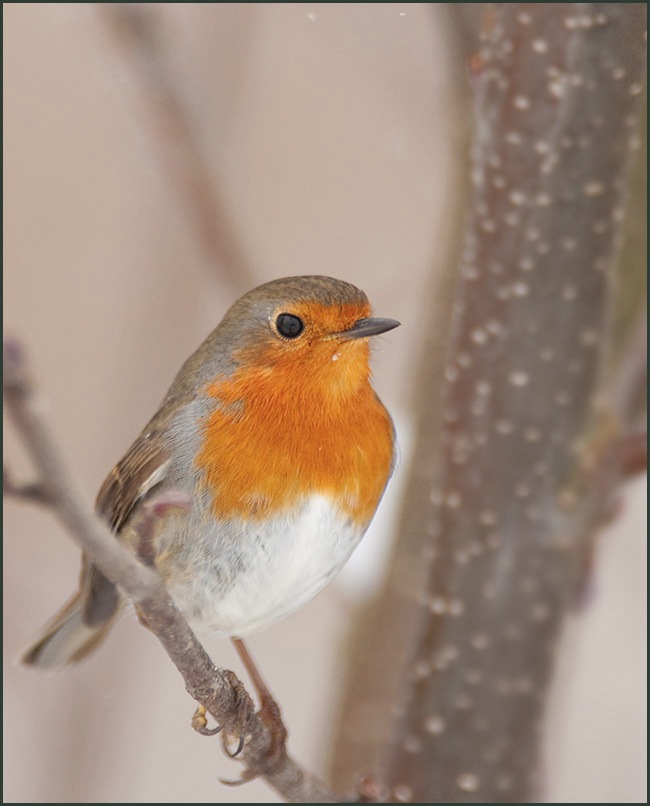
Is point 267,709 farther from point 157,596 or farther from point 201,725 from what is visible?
point 157,596

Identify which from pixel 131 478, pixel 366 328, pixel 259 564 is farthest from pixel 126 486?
pixel 366 328

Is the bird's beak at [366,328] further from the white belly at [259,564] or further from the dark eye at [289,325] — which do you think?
the white belly at [259,564]

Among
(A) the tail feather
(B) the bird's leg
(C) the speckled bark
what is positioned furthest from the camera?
(A) the tail feather

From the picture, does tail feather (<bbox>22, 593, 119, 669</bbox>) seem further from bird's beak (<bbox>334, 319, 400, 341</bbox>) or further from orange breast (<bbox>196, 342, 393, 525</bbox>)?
bird's beak (<bbox>334, 319, 400, 341</bbox>)

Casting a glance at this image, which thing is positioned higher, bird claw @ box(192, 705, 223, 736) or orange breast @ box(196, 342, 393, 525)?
orange breast @ box(196, 342, 393, 525)

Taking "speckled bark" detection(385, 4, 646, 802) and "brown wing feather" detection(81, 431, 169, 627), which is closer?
"brown wing feather" detection(81, 431, 169, 627)

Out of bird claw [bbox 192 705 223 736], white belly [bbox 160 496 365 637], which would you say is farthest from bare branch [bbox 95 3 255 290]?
bird claw [bbox 192 705 223 736]

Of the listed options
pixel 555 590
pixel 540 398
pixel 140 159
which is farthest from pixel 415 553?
pixel 140 159
